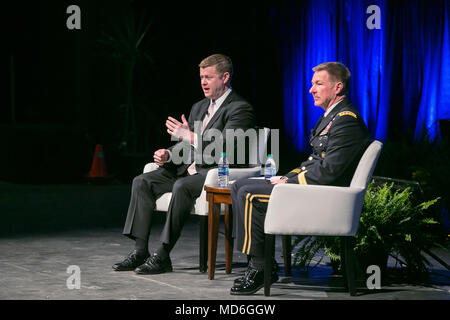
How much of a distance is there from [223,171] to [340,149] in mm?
838

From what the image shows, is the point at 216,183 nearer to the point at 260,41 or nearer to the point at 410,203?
the point at 410,203

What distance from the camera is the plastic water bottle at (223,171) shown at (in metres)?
4.70

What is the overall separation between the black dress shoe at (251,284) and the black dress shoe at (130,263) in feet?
2.82

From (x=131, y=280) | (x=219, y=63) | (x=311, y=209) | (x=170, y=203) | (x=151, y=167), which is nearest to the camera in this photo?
(x=311, y=209)

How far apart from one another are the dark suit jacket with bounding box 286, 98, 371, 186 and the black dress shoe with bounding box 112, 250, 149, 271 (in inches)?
45.8

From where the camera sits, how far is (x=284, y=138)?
10.2 meters

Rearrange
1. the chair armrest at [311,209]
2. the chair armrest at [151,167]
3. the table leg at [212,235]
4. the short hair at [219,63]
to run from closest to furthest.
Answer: the chair armrest at [311,209]
the table leg at [212,235]
the short hair at [219,63]
the chair armrest at [151,167]

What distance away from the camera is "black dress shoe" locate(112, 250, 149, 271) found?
15.8ft

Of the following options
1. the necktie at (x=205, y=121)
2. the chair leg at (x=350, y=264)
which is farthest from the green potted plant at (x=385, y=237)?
the necktie at (x=205, y=121)

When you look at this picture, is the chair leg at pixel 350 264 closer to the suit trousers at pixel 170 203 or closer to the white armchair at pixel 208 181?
the white armchair at pixel 208 181

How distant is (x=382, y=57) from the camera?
25.4ft

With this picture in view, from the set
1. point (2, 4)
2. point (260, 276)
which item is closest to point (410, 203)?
point (260, 276)

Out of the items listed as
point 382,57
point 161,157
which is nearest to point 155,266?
point 161,157

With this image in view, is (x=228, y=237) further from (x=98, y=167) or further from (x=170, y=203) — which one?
(x=98, y=167)
